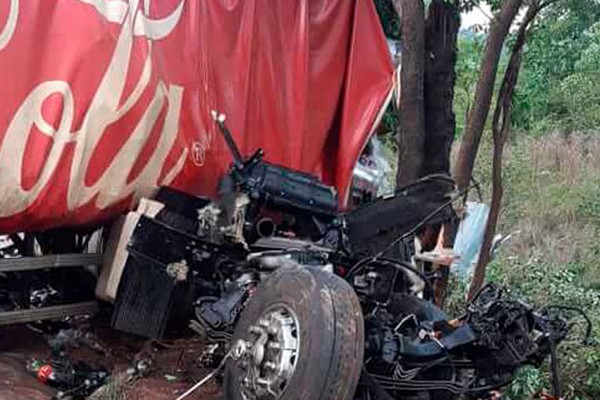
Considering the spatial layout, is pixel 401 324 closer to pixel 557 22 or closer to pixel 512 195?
pixel 512 195

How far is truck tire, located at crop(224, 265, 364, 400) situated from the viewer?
3281mm

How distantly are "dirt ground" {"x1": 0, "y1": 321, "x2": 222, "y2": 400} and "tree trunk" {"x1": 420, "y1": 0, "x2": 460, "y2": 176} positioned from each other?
1.84 m

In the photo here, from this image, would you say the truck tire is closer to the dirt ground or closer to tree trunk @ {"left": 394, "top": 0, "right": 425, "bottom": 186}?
the dirt ground

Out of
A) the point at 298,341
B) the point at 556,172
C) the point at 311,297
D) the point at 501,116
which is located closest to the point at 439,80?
the point at 501,116

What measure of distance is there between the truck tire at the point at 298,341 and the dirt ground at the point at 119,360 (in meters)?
0.79

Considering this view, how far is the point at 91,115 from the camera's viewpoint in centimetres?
432

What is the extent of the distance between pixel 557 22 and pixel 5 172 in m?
14.2

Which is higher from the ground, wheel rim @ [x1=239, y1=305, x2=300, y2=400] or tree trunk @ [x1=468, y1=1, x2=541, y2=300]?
tree trunk @ [x1=468, y1=1, x2=541, y2=300]

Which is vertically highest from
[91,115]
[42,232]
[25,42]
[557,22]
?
[557,22]

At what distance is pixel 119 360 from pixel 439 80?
2.59 m

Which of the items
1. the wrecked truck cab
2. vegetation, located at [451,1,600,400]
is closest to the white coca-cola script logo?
the wrecked truck cab

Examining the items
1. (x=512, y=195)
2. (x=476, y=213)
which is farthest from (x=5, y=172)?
(x=512, y=195)

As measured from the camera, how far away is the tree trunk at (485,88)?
514 cm

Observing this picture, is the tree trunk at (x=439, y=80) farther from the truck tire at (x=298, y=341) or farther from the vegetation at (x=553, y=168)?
the truck tire at (x=298, y=341)
